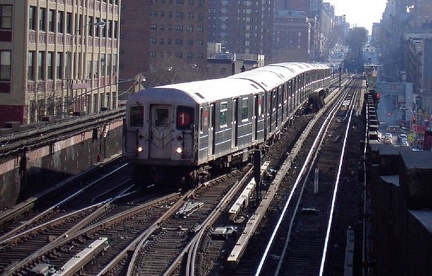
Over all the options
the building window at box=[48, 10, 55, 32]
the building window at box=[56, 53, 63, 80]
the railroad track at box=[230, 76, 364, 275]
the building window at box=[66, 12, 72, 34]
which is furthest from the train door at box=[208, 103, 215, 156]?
the building window at box=[66, 12, 72, 34]

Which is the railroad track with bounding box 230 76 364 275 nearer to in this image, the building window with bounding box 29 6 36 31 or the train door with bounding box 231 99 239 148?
the train door with bounding box 231 99 239 148

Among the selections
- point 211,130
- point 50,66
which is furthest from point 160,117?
point 50,66

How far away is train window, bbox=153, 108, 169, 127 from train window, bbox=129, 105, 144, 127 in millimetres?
319

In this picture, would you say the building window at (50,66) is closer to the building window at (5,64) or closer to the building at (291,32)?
the building window at (5,64)

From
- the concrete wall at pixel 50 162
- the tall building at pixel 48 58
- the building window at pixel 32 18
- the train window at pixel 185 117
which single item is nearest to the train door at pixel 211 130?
the train window at pixel 185 117

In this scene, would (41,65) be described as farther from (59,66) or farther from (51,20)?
(51,20)

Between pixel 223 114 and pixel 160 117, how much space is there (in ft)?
7.62

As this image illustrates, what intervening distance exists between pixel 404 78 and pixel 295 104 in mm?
50563

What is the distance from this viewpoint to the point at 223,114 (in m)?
21.6

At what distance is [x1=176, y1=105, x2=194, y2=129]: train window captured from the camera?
64.0 ft

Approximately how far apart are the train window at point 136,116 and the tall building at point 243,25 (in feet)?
382

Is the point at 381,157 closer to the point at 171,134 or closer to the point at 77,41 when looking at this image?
the point at 171,134

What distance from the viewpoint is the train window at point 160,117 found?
780 inches

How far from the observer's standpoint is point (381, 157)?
10336 millimetres
